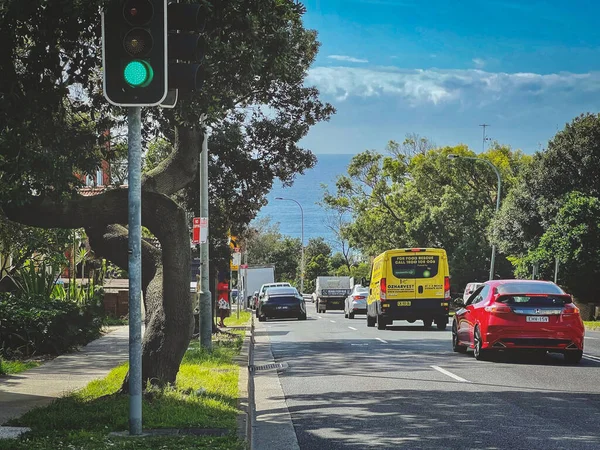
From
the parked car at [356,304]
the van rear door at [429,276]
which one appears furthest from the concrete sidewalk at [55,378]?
the parked car at [356,304]

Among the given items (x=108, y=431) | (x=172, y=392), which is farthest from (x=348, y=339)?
(x=108, y=431)

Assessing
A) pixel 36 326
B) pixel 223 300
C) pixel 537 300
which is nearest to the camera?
pixel 537 300

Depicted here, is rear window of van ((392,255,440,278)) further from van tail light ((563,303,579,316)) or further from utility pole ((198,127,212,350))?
van tail light ((563,303,579,316))

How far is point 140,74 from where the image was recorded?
7723mm

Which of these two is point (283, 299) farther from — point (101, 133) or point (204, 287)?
point (101, 133)

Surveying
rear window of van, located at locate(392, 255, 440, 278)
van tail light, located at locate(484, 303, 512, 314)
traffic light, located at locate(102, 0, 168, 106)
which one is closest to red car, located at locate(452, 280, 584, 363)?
van tail light, located at locate(484, 303, 512, 314)

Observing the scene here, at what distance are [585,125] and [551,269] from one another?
6.72 meters

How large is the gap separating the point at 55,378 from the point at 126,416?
5197mm

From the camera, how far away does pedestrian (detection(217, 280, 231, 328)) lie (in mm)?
29195

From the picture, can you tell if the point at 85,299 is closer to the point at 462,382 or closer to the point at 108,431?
the point at 462,382

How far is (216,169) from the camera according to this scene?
77.8 ft

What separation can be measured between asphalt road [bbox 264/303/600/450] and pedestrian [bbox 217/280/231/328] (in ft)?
31.5

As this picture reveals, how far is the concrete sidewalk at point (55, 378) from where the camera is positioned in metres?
10.9

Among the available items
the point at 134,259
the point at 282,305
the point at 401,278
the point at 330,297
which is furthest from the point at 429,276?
the point at 330,297
